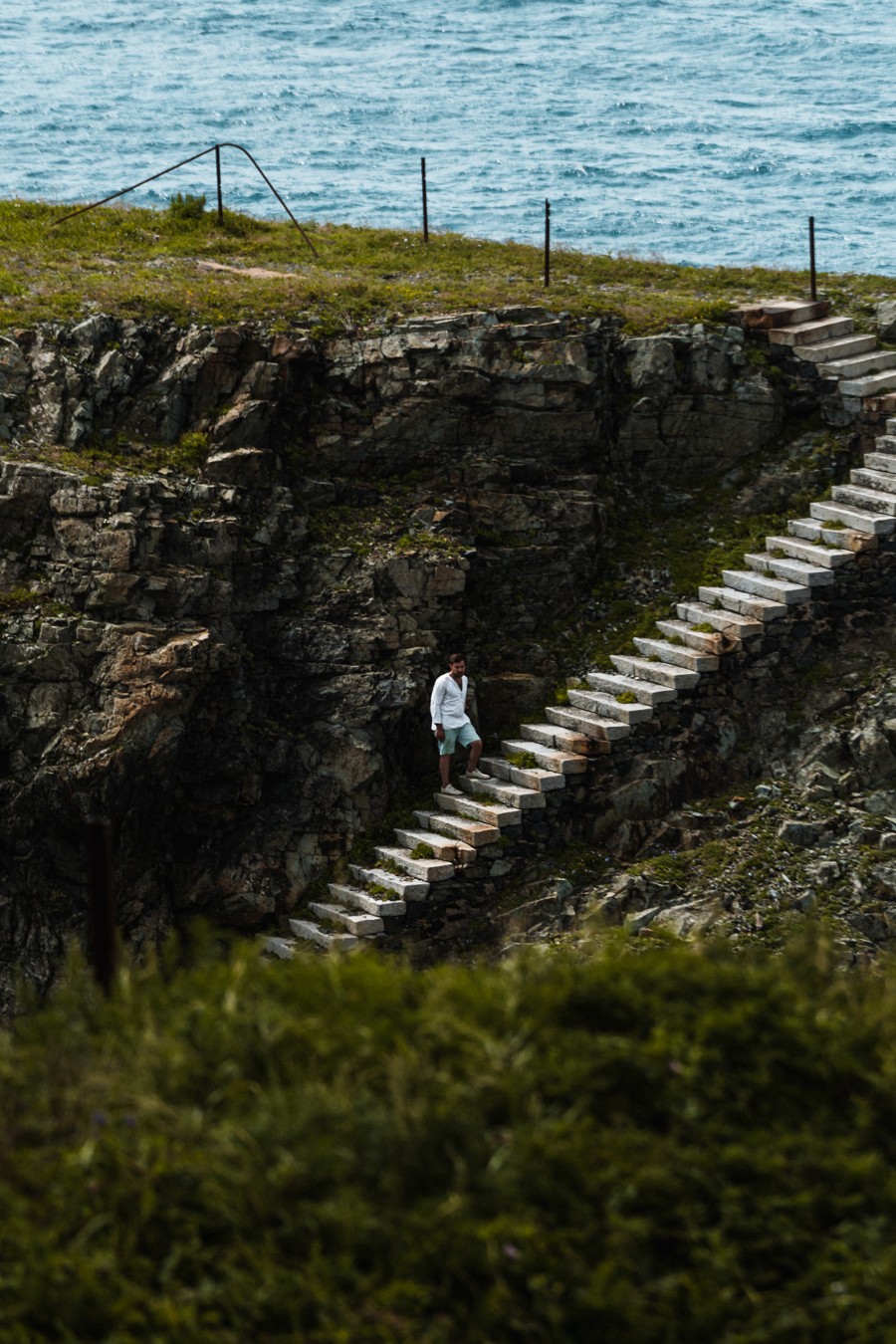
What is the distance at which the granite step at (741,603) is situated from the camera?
16.8 metres

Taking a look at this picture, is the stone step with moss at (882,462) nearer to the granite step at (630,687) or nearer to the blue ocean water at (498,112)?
the granite step at (630,687)

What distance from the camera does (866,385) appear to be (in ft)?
60.1

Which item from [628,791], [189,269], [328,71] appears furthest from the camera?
[328,71]

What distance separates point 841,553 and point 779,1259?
1096cm

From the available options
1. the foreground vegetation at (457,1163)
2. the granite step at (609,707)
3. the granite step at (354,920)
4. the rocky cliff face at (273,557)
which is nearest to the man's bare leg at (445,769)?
the rocky cliff face at (273,557)

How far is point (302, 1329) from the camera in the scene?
676cm

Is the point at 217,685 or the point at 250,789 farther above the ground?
the point at 217,685

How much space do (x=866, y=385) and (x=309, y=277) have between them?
7.07 meters

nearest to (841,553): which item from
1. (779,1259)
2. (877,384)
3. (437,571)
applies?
(877,384)

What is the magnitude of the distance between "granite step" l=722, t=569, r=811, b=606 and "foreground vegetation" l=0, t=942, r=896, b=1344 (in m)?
9.02

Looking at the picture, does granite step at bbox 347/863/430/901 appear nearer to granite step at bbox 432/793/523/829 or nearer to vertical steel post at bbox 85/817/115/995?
granite step at bbox 432/793/523/829

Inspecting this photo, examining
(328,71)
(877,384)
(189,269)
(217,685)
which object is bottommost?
(217,685)

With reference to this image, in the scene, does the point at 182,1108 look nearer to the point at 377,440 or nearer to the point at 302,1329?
the point at 302,1329

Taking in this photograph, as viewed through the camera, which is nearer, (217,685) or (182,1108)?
(182,1108)
